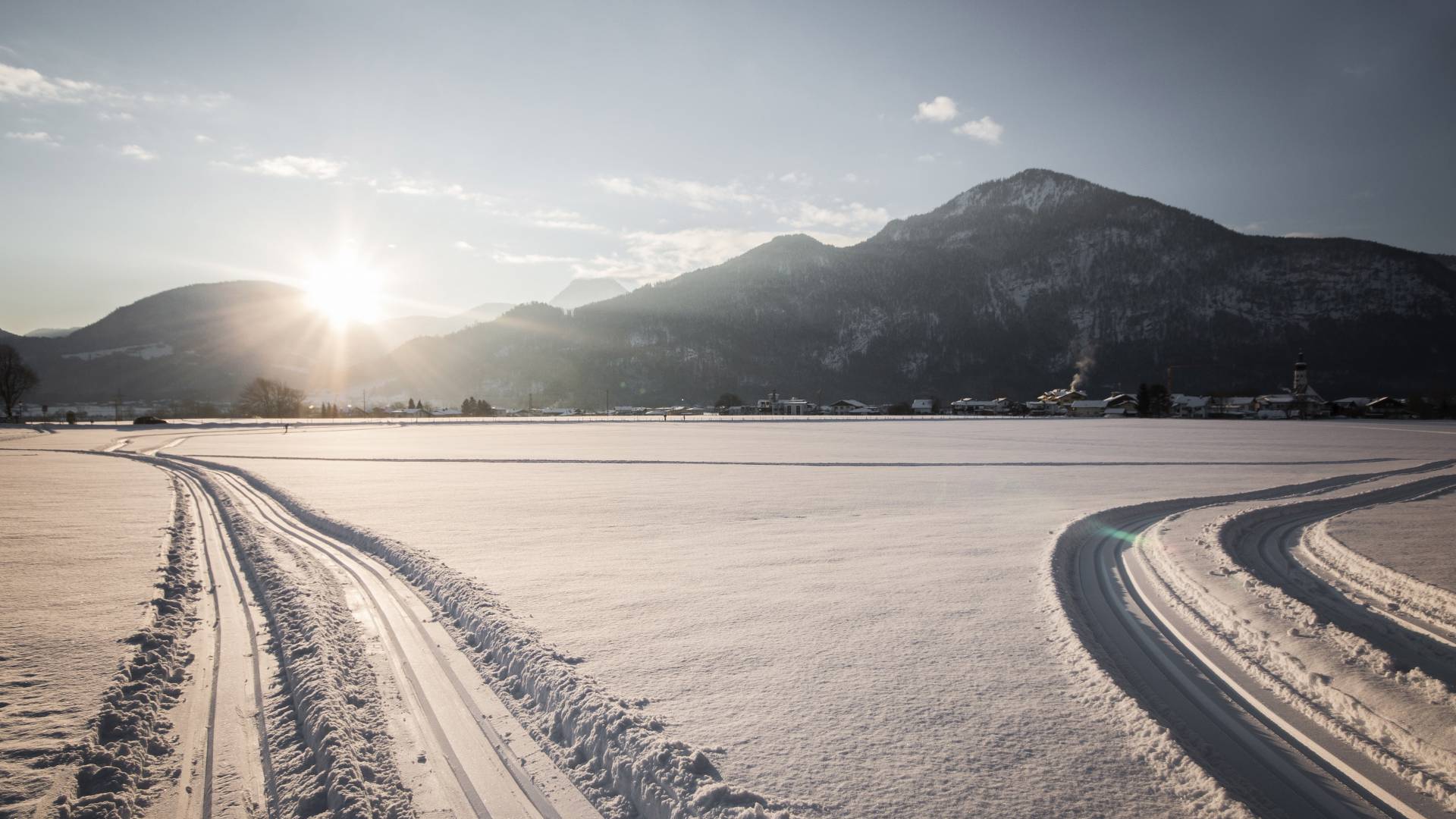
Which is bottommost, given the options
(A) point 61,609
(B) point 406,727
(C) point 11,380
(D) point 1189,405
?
(B) point 406,727

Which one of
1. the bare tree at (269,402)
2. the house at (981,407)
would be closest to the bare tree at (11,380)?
the bare tree at (269,402)

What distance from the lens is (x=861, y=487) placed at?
17.0m

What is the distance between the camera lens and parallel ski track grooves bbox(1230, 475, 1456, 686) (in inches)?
209

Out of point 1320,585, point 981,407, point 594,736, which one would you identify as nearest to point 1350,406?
point 981,407

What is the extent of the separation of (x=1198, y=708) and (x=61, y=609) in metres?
10.6

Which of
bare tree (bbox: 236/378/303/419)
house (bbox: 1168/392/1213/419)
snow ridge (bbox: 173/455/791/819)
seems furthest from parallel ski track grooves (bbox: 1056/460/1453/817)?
house (bbox: 1168/392/1213/419)

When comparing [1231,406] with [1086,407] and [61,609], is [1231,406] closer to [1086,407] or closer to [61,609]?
[1086,407]

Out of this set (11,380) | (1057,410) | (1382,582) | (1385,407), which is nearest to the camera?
(1382,582)

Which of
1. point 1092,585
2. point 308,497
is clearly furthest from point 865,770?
point 308,497

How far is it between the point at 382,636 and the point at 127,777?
221 cm

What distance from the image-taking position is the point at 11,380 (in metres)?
85.9

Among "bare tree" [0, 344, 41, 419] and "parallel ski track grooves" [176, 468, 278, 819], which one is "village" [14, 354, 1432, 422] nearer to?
"bare tree" [0, 344, 41, 419]

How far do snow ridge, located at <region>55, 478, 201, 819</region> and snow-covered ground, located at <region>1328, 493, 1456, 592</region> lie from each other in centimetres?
1196

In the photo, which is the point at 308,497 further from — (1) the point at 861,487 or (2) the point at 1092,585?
(2) the point at 1092,585
